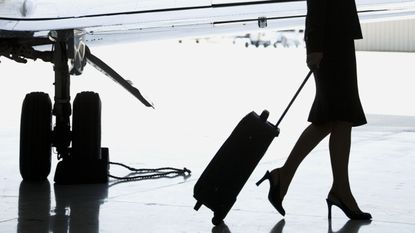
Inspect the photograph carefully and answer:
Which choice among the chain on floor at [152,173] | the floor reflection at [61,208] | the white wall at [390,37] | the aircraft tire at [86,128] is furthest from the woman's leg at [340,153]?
the white wall at [390,37]

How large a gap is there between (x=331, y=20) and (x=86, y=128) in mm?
2590

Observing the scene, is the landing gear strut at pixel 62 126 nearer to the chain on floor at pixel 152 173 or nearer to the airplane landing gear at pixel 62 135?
the airplane landing gear at pixel 62 135

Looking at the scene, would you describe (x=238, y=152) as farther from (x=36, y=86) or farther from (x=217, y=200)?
(x=36, y=86)

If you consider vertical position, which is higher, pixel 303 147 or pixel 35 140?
pixel 303 147

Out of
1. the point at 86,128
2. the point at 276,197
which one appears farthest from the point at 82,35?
the point at 276,197

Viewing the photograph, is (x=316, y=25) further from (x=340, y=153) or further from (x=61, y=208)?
(x=61, y=208)

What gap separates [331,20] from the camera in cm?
637

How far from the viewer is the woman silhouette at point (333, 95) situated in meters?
6.27

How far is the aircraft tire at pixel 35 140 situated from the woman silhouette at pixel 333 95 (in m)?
2.38

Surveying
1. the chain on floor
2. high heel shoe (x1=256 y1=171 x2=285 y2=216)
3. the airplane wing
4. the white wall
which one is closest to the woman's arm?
the airplane wing

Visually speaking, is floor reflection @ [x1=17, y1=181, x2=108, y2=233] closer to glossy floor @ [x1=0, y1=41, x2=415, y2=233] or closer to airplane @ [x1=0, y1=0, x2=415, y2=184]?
glossy floor @ [x1=0, y1=41, x2=415, y2=233]

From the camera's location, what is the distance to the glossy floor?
6184 millimetres

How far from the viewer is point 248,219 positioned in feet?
20.7

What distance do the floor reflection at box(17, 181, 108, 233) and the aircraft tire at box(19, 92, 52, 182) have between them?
13cm
